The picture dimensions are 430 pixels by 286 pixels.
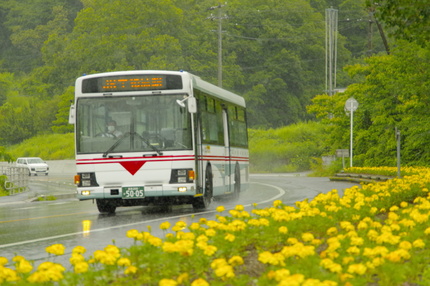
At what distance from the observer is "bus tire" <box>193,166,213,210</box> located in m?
17.7

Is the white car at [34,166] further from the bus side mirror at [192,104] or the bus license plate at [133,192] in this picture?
the bus side mirror at [192,104]

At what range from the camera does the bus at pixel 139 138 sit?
1636 cm

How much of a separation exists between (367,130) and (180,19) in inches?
1963

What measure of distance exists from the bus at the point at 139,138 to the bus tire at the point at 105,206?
1.33ft

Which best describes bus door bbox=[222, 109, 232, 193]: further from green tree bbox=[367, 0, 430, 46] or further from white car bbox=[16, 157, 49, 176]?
white car bbox=[16, 157, 49, 176]

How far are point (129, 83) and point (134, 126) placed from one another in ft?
3.35

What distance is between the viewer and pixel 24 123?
8675cm

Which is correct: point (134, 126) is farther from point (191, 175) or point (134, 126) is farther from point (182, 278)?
point (182, 278)

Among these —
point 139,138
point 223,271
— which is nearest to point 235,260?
point 223,271

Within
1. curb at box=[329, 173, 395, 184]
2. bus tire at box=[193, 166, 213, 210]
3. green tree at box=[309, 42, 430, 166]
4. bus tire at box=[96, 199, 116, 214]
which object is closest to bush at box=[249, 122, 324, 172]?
green tree at box=[309, 42, 430, 166]

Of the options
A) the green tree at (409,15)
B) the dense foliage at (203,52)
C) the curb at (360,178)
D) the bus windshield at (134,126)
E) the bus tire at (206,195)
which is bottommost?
the curb at (360,178)

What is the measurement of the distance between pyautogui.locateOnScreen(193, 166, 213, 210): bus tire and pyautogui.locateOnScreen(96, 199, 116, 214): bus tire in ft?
6.16

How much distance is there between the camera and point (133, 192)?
16312mm

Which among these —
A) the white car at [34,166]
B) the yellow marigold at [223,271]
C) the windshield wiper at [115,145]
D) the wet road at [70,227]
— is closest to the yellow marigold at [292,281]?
the yellow marigold at [223,271]
